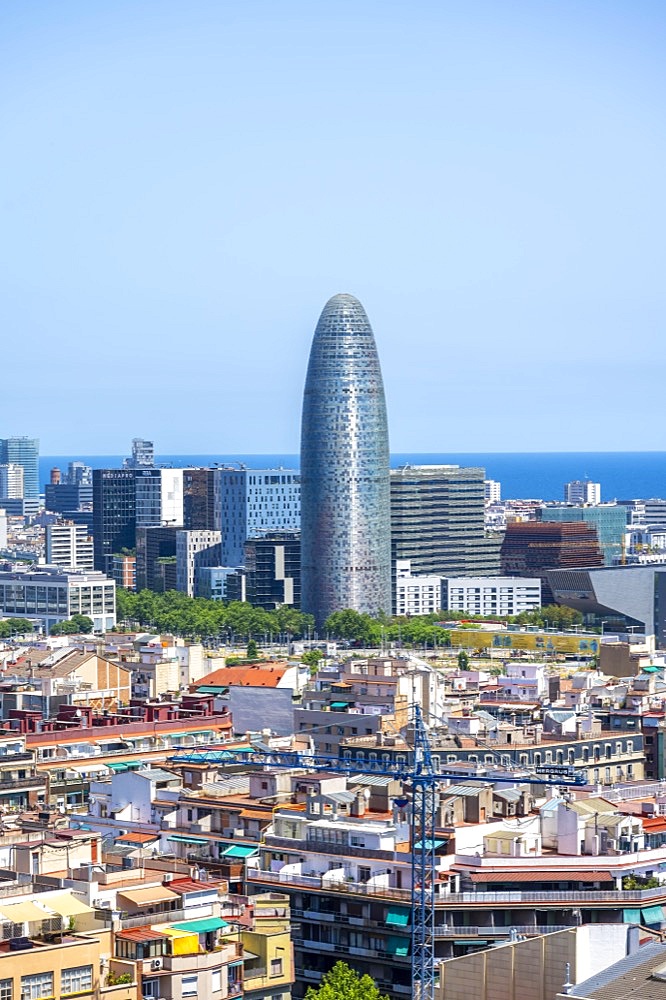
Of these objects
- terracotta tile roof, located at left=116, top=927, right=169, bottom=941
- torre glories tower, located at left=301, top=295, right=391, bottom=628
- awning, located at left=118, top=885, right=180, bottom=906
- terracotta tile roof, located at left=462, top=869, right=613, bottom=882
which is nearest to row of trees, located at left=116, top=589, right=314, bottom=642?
torre glories tower, located at left=301, top=295, right=391, bottom=628

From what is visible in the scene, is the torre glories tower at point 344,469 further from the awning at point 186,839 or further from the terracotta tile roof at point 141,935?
the terracotta tile roof at point 141,935

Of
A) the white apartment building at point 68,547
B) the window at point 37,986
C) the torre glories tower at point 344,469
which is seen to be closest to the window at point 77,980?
the window at point 37,986

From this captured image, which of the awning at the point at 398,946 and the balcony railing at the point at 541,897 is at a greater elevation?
the balcony railing at the point at 541,897

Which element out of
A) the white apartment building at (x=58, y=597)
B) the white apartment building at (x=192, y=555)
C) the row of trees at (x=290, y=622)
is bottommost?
the row of trees at (x=290, y=622)

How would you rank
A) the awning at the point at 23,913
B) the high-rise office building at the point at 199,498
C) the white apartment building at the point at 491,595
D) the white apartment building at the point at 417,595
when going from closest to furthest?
the awning at the point at 23,913 < the white apartment building at the point at 491,595 < the white apartment building at the point at 417,595 < the high-rise office building at the point at 199,498

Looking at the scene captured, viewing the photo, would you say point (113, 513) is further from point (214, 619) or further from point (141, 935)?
point (141, 935)

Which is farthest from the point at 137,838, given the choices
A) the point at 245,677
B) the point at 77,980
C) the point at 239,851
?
the point at 245,677

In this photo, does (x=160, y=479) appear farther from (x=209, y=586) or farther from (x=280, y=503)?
(x=209, y=586)
